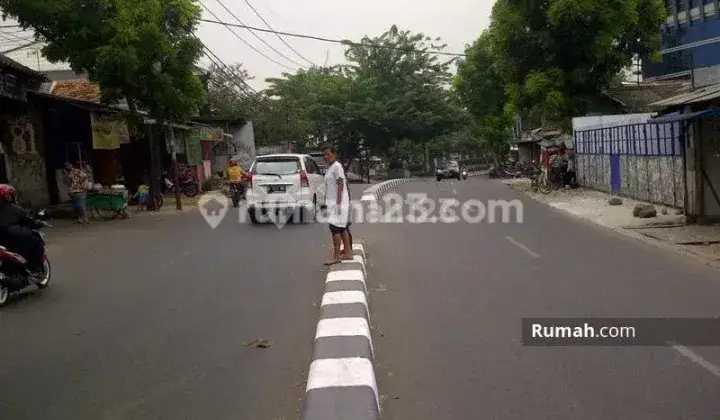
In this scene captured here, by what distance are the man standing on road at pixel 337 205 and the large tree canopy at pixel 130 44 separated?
1129cm

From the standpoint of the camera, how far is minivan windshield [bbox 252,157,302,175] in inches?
704

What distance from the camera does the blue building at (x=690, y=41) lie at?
39688 millimetres

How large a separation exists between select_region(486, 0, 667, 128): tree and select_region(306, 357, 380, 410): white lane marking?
25084 millimetres

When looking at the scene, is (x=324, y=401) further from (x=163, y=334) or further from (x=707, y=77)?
(x=707, y=77)

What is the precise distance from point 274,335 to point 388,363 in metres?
1.41

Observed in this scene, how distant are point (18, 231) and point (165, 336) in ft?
11.5

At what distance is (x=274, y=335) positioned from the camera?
273 inches

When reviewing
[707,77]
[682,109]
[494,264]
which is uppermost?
[707,77]

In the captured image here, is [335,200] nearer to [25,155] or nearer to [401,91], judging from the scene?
[25,155]

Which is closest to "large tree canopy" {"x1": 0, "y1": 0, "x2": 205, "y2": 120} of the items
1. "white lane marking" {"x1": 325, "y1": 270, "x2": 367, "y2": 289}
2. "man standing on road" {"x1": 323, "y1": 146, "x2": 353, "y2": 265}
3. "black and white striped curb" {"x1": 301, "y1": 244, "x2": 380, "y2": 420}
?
"man standing on road" {"x1": 323, "y1": 146, "x2": 353, "y2": 265}

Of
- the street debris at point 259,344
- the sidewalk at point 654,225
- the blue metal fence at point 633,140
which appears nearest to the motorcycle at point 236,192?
the sidewalk at point 654,225

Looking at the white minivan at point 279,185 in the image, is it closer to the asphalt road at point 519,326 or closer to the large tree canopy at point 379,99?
the asphalt road at point 519,326

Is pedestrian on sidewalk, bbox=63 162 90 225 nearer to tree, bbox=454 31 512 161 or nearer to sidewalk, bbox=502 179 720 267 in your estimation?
sidewalk, bbox=502 179 720 267

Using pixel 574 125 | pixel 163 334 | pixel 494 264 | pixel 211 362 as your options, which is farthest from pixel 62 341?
pixel 574 125
